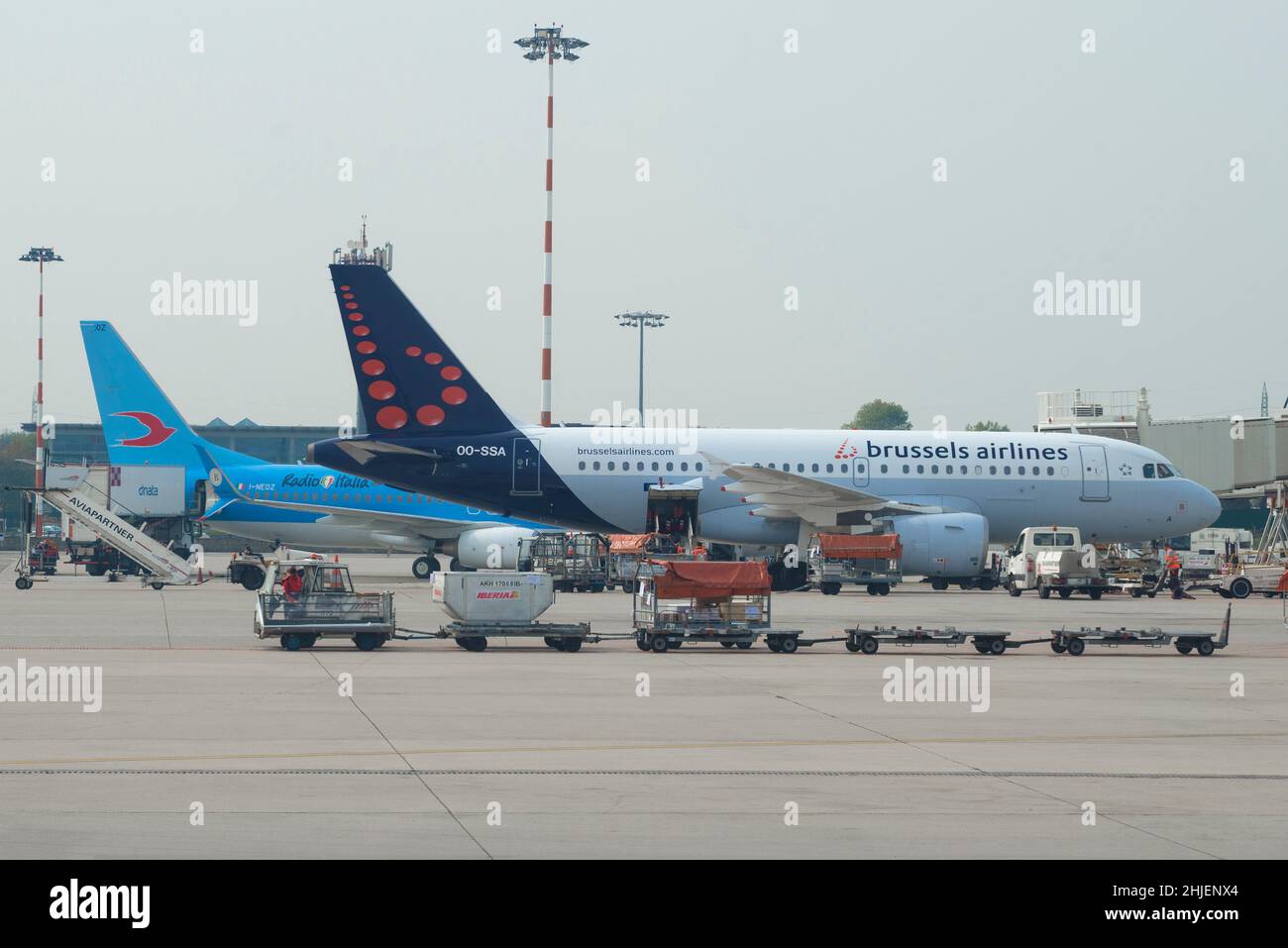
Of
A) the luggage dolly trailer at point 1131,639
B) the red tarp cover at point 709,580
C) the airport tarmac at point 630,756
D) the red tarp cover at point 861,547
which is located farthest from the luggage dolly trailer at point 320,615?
the red tarp cover at point 861,547

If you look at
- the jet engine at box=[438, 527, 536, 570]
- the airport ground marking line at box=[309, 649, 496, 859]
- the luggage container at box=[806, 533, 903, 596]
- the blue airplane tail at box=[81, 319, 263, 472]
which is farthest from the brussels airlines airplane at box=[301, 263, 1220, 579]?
the airport ground marking line at box=[309, 649, 496, 859]

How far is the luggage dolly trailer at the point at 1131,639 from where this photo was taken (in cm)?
2616

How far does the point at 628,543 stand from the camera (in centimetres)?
5012

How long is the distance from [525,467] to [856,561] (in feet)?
35.7

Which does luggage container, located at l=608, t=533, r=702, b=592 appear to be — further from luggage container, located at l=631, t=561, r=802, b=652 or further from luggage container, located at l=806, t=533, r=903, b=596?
luggage container, located at l=631, t=561, r=802, b=652

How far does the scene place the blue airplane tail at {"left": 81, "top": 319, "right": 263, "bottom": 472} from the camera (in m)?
57.3

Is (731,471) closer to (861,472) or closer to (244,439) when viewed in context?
(861,472)

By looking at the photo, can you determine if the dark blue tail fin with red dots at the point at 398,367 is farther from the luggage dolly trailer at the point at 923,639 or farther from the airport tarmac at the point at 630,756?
the luggage dolly trailer at the point at 923,639

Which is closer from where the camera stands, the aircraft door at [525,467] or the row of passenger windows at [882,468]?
the aircraft door at [525,467]

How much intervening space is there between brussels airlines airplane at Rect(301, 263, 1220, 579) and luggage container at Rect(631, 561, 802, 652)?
18893 mm

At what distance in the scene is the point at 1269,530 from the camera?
5703cm

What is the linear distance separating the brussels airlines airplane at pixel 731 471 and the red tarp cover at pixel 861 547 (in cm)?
127

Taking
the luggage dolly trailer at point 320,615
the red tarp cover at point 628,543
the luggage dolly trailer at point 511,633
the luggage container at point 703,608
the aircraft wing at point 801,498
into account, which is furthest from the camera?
the red tarp cover at point 628,543
